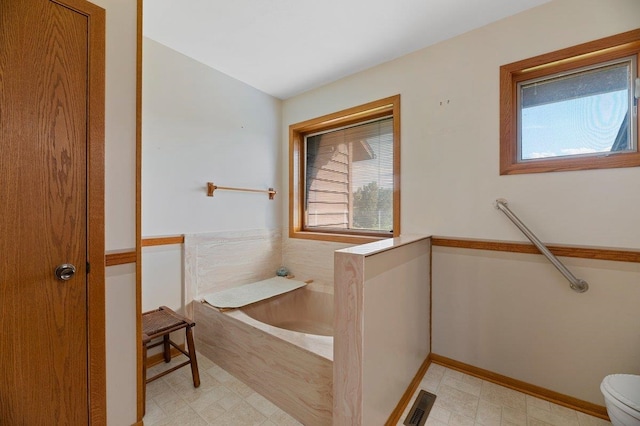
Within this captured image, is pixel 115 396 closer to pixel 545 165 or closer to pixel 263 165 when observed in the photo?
pixel 263 165

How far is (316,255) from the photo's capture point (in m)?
2.81

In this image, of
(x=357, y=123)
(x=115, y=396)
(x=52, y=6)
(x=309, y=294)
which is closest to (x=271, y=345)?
(x=115, y=396)

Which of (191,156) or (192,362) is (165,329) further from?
(191,156)

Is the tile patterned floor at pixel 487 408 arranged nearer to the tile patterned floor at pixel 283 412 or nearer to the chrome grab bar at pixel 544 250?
the tile patterned floor at pixel 283 412

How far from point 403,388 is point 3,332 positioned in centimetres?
195

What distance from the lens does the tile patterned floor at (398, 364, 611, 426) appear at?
4.81 feet

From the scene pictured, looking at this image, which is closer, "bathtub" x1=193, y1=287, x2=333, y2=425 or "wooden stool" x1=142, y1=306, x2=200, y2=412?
"bathtub" x1=193, y1=287, x2=333, y2=425

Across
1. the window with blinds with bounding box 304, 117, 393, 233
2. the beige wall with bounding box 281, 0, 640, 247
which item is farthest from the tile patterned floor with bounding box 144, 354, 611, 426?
the window with blinds with bounding box 304, 117, 393, 233

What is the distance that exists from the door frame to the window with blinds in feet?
6.73

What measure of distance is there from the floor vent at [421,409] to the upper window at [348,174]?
1.17m

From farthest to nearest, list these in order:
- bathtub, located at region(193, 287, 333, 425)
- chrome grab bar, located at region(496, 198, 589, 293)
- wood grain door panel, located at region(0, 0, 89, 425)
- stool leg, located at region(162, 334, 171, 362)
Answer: stool leg, located at region(162, 334, 171, 362)
chrome grab bar, located at region(496, 198, 589, 293)
bathtub, located at region(193, 287, 333, 425)
wood grain door panel, located at region(0, 0, 89, 425)

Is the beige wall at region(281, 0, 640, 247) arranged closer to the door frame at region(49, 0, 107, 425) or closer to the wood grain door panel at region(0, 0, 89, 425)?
the door frame at region(49, 0, 107, 425)

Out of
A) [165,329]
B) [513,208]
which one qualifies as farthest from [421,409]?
[165,329]

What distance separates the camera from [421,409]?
1563 millimetres
